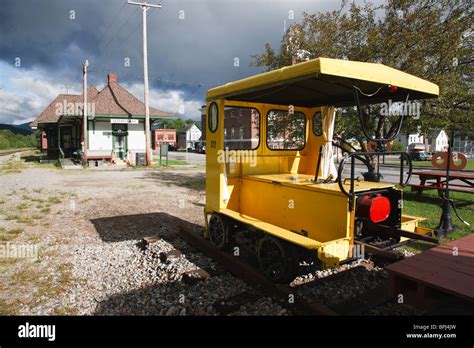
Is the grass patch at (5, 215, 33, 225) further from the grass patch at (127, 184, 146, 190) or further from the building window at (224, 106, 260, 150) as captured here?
the building window at (224, 106, 260, 150)

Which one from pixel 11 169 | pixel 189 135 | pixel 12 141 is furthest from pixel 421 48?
pixel 12 141

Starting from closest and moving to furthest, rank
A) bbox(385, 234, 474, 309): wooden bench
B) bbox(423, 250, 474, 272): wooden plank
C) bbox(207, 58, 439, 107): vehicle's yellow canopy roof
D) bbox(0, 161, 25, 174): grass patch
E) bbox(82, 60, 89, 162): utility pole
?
bbox(385, 234, 474, 309): wooden bench
bbox(423, 250, 474, 272): wooden plank
bbox(207, 58, 439, 107): vehicle's yellow canopy roof
bbox(0, 161, 25, 174): grass patch
bbox(82, 60, 89, 162): utility pole

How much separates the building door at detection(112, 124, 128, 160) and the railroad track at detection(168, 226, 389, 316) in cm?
2297

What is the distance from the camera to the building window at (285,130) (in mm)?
6121

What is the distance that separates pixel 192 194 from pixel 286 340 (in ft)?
31.6

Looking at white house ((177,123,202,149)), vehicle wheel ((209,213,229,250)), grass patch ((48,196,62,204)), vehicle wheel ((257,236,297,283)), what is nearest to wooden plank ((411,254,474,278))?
vehicle wheel ((257,236,297,283))

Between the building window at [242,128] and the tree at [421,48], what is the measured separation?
3.83 m

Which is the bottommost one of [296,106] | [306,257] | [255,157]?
[306,257]

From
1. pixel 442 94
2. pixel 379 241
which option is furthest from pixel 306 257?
pixel 442 94

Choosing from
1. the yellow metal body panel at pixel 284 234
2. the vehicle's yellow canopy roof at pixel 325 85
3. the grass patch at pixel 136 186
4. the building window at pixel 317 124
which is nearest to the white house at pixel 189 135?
the grass patch at pixel 136 186

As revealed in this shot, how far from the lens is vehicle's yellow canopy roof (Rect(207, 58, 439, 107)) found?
139 inches

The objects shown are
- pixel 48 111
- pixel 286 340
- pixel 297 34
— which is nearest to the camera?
pixel 286 340

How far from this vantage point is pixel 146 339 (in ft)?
10.7

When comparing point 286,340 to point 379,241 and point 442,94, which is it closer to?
point 379,241
